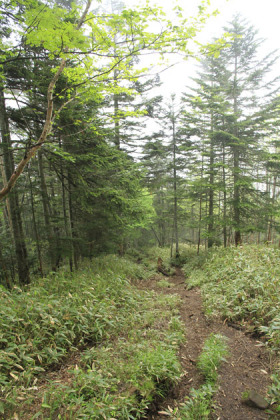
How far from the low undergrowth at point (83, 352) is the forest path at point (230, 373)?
0.70ft

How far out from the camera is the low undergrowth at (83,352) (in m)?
2.50

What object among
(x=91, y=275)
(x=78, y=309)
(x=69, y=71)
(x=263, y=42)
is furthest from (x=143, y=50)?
(x=263, y=42)

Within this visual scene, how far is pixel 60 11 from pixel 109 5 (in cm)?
1749

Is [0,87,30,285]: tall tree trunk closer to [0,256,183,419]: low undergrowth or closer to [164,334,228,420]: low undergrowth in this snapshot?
[0,256,183,419]: low undergrowth

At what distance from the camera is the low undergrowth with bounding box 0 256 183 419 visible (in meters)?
2.50

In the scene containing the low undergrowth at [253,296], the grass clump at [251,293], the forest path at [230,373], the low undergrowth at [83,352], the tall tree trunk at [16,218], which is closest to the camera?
the low undergrowth at [83,352]

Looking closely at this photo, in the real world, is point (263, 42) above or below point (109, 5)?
below

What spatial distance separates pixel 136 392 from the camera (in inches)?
113

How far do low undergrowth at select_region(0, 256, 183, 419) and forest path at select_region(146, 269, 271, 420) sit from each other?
214mm

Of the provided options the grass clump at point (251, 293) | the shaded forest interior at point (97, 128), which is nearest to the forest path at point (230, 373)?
the grass clump at point (251, 293)

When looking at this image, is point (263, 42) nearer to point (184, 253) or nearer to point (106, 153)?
point (106, 153)

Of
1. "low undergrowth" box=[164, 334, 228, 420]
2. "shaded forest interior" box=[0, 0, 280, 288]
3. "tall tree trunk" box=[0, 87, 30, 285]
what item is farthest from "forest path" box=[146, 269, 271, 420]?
"tall tree trunk" box=[0, 87, 30, 285]

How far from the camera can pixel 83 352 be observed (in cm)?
364

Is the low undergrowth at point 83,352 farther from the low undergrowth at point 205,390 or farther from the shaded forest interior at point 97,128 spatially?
the shaded forest interior at point 97,128
